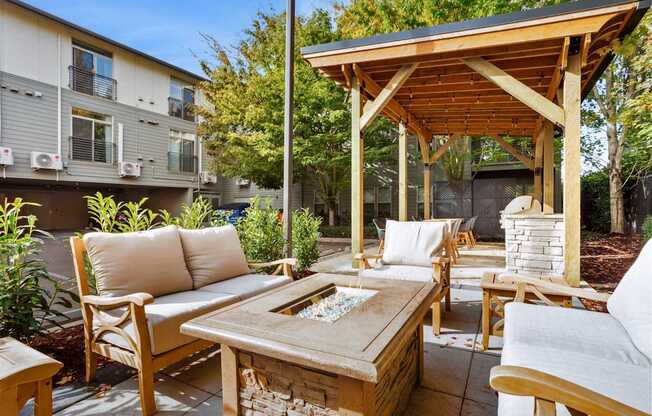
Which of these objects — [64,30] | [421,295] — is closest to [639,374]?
[421,295]

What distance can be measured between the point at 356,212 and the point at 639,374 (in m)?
3.48

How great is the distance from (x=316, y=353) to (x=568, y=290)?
2.01 meters

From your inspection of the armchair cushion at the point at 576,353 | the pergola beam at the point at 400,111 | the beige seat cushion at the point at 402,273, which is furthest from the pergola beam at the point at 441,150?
the armchair cushion at the point at 576,353

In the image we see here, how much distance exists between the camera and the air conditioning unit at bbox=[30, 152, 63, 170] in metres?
10.5

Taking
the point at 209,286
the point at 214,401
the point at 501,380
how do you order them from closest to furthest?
the point at 501,380 < the point at 214,401 < the point at 209,286

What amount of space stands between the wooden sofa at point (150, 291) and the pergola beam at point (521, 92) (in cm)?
332

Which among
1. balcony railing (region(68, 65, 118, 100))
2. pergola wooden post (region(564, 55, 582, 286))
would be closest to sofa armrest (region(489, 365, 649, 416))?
pergola wooden post (region(564, 55, 582, 286))

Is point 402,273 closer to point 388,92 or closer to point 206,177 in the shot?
point 388,92

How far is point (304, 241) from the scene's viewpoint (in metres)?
5.15

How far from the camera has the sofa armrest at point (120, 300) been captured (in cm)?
198

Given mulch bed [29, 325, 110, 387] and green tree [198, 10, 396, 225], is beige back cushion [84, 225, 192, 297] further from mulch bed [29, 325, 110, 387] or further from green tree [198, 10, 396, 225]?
green tree [198, 10, 396, 225]

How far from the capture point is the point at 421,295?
7.31 ft

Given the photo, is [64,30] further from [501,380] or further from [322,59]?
[501,380]

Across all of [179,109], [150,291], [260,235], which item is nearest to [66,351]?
[150,291]
